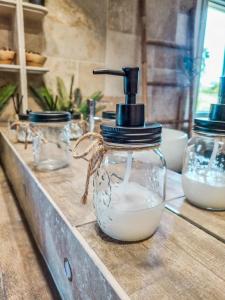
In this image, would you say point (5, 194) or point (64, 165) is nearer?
point (64, 165)

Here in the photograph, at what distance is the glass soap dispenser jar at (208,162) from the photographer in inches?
12.4

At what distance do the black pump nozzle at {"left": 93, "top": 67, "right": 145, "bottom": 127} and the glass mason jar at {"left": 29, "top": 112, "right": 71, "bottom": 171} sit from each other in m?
0.25

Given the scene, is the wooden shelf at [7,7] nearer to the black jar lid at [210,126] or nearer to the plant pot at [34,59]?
the plant pot at [34,59]

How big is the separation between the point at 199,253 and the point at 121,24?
4.96ft

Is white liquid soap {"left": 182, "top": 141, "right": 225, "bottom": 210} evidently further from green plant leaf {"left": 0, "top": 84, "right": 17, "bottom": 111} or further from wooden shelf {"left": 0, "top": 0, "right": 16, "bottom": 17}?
wooden shelf {"left": 0, "top": 0, "right": 16, "bottom": 17}

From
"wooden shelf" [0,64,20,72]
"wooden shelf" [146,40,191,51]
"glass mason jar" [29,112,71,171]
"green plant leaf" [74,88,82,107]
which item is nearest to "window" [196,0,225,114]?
"wooden shelf" [146,40,191,51]

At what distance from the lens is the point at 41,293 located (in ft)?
1.12

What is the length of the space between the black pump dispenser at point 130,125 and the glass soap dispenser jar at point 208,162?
0.34 ft

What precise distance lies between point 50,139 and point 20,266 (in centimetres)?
30

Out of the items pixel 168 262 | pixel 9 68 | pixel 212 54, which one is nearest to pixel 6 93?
pixel 9 68

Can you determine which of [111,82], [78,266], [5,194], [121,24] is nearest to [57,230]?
[78,266]

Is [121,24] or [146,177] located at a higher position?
[121,24]

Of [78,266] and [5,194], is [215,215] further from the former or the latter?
[5,194]

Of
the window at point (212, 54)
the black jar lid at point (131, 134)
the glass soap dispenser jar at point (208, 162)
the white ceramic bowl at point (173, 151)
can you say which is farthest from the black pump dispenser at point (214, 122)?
the window at point (212, 54)
